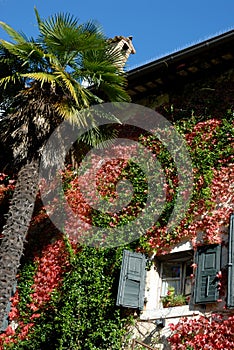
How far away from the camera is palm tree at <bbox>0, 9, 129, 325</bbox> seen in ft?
32.4

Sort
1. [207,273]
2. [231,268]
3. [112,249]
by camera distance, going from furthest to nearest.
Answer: [112,249], [207,273], [231,268]

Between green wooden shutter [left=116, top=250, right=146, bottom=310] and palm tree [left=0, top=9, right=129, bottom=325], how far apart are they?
6.31 feet

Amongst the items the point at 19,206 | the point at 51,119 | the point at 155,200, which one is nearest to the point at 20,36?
the point at 51,119

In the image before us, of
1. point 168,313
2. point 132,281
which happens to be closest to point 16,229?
point 132,281

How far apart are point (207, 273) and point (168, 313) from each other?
1011 millimetres

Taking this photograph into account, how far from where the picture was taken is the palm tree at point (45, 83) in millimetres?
9891

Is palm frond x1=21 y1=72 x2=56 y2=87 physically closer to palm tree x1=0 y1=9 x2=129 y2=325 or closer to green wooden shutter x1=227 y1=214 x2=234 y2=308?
palm tree x1=0 y1=9 x2=129 y2=325

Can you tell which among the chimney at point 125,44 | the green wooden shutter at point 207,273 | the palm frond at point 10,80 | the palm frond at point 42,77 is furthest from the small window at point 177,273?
the chimney at point 125,44

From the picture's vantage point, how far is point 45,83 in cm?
1057

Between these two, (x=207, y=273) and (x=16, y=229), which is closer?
(x=207, y=273)

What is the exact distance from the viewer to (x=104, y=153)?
1271cm

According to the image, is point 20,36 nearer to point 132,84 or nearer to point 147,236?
point 132,84

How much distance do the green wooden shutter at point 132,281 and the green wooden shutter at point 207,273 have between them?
1096 millimetres

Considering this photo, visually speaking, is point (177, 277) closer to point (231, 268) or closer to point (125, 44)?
point (231, 268)
